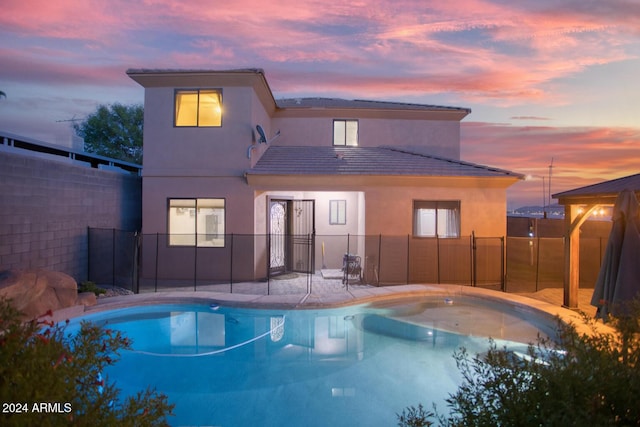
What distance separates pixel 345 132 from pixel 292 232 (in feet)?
16.2

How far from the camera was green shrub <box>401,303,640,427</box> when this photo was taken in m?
2.54

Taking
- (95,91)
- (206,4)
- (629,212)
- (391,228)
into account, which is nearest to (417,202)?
(391,228)

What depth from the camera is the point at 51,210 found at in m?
10.6

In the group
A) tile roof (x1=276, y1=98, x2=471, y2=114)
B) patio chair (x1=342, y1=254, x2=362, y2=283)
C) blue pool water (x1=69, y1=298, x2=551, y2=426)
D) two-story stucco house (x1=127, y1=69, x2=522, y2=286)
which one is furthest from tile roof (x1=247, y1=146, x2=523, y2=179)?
blue pool water (x1=69, y1=298, x2=551, y2=426)

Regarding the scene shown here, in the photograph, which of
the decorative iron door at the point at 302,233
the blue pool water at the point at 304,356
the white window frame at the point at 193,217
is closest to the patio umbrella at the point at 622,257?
the blue pool water at the point at 304,356

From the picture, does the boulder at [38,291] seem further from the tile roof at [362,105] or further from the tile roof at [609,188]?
the tile roof at [609,188]

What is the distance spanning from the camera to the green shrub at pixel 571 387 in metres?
2.54

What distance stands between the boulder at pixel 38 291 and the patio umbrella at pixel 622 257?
417 inches

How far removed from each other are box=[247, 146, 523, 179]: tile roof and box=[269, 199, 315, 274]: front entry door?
1.67 m

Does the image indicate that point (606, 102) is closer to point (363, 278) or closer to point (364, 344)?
point (363, 278)

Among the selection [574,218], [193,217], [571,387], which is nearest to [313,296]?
[193,217]

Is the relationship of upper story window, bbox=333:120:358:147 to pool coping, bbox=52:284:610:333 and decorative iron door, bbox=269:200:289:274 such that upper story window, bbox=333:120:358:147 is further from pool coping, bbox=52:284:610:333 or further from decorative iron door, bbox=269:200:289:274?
pool coping, bbox=52:284:610:333

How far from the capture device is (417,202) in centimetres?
1354

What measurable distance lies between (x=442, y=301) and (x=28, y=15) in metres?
16.1
